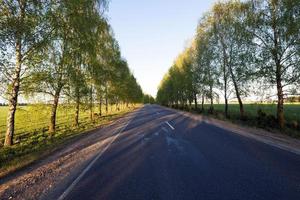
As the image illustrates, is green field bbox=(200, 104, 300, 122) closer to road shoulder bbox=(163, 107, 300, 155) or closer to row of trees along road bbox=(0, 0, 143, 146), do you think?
road shoulder bbox=(163, 107, 300, 155)

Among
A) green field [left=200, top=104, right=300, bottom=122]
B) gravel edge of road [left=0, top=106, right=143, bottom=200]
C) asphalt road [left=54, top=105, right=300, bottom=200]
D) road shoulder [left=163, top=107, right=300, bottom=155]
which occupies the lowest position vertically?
gravel edge of road [left=0, top=106, right=143, bottom=200]

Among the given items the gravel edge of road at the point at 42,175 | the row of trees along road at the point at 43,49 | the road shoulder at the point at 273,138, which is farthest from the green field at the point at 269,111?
the gravel edge of road at the point at 42,175

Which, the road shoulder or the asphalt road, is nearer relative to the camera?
the asphalt road

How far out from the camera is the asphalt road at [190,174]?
507cm

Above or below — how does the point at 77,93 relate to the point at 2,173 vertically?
above

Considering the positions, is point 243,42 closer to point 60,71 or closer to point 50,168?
point 60,71

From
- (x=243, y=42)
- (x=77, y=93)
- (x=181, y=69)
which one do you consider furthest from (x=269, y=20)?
(x=181, y=69)

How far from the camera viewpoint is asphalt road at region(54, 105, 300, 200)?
16.6 feet

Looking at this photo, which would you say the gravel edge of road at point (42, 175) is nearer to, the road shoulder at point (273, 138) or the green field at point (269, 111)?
the road shoulder at point (273, 138)

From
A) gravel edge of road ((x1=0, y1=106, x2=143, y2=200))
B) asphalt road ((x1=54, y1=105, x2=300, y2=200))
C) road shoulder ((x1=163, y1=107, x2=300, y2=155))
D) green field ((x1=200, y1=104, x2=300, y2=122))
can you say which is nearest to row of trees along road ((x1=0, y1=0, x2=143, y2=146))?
gravel edge of road ((x1=0, y1=106, x2=143, y2=200))

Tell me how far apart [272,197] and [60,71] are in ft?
46.0

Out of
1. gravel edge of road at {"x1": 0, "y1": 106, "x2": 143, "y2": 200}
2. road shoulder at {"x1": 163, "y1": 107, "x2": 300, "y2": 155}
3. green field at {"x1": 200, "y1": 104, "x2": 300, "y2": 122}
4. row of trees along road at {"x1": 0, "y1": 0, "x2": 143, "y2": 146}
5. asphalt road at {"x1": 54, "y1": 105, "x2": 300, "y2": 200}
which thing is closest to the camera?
asphalt road at {"x1": 54, "y1": 105, "x2": 300, "y2": 200}

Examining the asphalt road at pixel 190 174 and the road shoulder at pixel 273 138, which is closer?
the asphalt road at pixel 190 174

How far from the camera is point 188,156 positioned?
8602 millimetres
